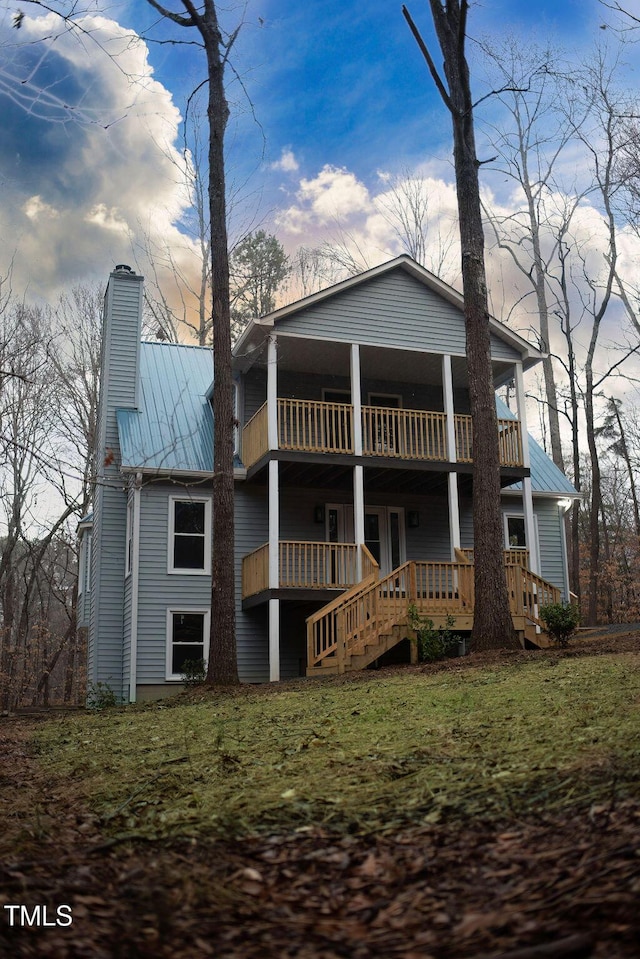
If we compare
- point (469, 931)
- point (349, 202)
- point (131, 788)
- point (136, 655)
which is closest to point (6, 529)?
point (136, 655)

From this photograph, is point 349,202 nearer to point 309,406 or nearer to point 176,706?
point 309,406

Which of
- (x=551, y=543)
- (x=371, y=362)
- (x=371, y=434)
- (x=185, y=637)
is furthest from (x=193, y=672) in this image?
(x=551, y=543)

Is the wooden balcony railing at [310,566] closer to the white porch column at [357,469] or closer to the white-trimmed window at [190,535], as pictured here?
the white porch column at [357,469]

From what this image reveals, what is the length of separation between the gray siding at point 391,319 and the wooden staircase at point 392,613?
4.99 meters

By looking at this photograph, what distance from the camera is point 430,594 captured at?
1532 cm

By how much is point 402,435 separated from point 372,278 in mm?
3566

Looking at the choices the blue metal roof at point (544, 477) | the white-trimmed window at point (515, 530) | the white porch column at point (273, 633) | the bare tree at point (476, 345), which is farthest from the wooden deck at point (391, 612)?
the blue metal roof at point (544, 477)

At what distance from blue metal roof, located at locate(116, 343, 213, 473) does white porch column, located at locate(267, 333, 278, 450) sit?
5.52 feet

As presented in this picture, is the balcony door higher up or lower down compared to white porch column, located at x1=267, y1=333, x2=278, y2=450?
lower down

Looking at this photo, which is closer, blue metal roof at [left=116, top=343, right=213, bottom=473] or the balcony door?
blue metal roof at [left=116, top=343, right=213, bottom=473]

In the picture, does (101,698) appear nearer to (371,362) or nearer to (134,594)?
(134,594)

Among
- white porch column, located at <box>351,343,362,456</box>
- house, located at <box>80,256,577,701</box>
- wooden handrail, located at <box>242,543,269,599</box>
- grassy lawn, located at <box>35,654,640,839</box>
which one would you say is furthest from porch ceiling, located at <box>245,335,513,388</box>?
grassy lawn, located at <box>35,654,640,839</box>

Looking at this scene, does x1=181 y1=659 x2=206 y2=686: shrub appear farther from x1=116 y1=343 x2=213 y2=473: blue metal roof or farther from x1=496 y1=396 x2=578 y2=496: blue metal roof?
x1=496 y1=396 x2=578 y2=496: blue metal roof

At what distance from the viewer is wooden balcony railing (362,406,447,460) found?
1769cm
